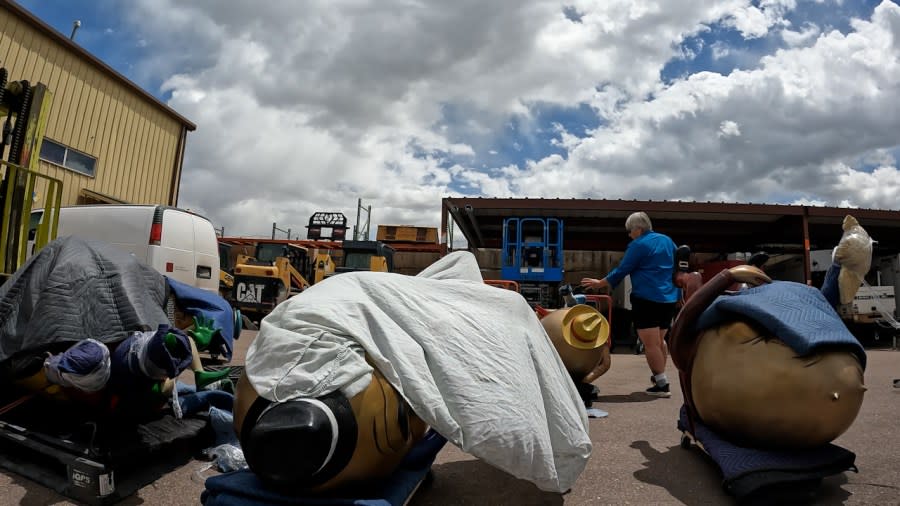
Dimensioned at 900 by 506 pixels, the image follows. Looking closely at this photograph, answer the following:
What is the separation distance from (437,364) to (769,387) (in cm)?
149

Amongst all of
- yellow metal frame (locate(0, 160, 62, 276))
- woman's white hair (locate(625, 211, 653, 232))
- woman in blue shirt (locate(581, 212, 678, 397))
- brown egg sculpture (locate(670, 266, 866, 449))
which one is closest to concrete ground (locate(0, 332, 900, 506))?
brown egg sculpture (locate(670, 266, 866, 449))

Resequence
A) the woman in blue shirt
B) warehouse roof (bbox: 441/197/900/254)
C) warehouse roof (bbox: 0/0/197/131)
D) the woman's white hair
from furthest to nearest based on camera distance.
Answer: warehouse roof (bbox: 441/197/900/254)
warehouse roof (bbox: 0/0/197/131)
the woman's white hair
the woman in blue shirt

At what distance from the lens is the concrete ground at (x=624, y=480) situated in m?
2.20

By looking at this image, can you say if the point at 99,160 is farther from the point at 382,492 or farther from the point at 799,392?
the point at 799,392

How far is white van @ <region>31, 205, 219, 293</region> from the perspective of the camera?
6594mm

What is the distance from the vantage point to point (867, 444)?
3.08 m

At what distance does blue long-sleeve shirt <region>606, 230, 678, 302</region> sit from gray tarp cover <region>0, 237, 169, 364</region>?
145 inches

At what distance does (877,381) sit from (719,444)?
192 inches

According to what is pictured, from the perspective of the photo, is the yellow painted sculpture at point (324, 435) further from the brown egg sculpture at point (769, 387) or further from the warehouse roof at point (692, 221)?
the warehouse roof at point (692, 221)

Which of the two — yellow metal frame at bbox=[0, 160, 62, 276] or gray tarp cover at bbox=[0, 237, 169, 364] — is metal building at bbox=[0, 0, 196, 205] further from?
gray tarp cover at bbox=[0, 237, 169, 364]

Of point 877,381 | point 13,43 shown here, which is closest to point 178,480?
point 877,381

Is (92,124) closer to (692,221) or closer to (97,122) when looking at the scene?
(97,122)

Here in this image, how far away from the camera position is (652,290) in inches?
182

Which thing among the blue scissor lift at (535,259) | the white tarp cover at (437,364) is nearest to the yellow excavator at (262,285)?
the blue scissor lift at (535,259)
